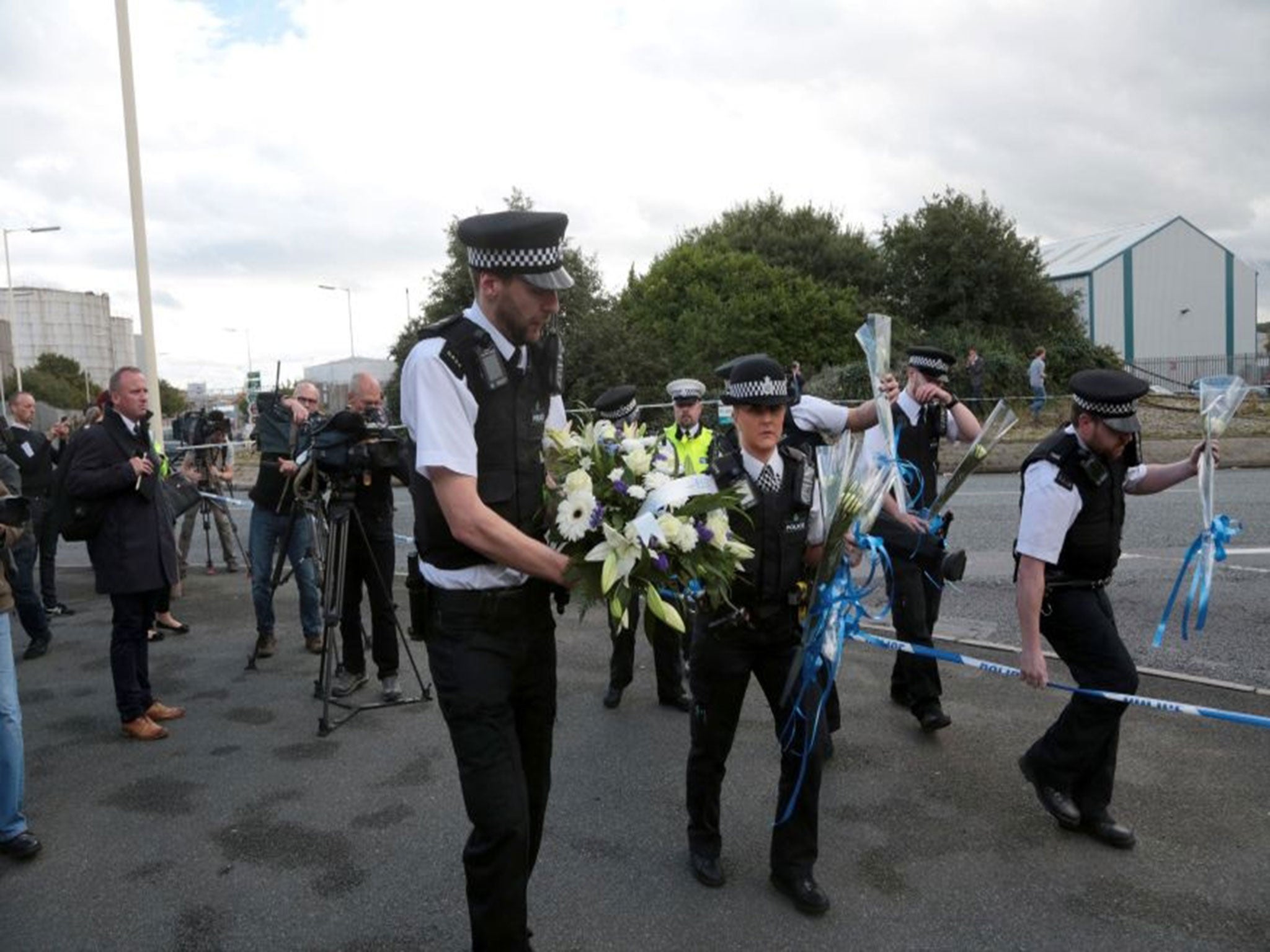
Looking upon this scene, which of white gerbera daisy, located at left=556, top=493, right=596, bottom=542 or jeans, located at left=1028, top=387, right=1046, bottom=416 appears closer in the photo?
white gerbera daisy, located at left=556, top=493, right=596, bottom=542

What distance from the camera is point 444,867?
3744 mm

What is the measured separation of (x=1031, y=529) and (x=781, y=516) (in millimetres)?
1152

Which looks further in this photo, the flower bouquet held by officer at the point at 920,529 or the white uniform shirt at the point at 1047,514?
the flower bouquet held by officer at the point at 920,529

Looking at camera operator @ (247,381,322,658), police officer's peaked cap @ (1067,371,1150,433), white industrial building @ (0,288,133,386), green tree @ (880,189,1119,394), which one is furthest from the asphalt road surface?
white industrial building @ (0,288,133,386)

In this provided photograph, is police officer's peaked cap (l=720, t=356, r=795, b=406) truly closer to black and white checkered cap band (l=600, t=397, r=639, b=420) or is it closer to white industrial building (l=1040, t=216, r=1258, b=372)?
black and white checkered cap band (l=600, t=397, r=639, b=420)

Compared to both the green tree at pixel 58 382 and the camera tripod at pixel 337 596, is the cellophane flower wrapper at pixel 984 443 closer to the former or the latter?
the camera tripod at pixel 337 596

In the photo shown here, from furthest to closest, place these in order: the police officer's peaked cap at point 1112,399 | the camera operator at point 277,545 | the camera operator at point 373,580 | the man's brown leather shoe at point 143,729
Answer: the camera operator at point 277,545 → the camera operator at point 373,580 → the man's brown leather shoe at point 143,729 → the police officer's peaked cap at point 1112,399

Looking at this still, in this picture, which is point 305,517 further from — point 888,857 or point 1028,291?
point 1028,291

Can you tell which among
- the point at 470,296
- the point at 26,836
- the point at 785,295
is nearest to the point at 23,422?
the point at 26,836

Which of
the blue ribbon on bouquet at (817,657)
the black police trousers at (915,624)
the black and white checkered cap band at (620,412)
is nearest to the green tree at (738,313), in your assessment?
the black and white checkered cap band at (620,412)

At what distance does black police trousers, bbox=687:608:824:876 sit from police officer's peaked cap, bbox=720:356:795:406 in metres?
0.85

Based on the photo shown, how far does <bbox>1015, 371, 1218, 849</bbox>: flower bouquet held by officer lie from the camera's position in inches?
150

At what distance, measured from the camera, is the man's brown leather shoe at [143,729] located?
527 cm

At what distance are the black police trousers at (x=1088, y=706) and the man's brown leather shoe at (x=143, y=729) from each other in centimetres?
476
